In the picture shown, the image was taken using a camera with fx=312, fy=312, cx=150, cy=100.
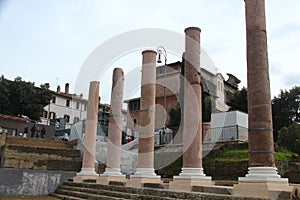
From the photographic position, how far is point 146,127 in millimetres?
13305

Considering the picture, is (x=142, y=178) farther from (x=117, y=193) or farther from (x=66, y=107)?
(x=66, y=107)

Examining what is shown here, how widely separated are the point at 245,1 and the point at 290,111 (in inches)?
936

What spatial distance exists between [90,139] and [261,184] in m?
11.7

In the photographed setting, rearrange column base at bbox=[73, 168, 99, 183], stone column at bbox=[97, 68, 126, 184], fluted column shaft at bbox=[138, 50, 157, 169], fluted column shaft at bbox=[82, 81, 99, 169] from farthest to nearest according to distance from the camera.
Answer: fluted column shaft at bbox=[82, 81, 99, 169], column base at bbox=[73, 168, 99, 183], stone column at bbox=[97, 68, 126, 184], fluted column shaft at bbox=[138, 50, 157, 169]

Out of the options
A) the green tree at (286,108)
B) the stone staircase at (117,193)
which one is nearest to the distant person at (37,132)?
the stone staircase at (117,193)

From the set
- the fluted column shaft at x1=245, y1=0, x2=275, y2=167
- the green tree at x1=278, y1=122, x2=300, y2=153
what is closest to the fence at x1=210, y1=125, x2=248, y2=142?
the green tree at x1=278, y1=122, x2=300, y2=153

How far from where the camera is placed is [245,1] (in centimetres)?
938

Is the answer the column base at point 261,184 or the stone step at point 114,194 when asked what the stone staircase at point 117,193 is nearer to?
A: the stone step at point 114,194

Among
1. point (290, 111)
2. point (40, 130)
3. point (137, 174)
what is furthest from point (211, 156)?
point (40, 130)

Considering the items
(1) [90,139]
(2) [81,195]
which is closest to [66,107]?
(1) [90,139]

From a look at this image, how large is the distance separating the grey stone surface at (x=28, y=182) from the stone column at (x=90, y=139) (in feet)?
3.89

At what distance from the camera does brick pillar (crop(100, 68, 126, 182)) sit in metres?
15.1

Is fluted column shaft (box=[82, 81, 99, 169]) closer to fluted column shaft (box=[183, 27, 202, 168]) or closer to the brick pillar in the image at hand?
the brick pillar

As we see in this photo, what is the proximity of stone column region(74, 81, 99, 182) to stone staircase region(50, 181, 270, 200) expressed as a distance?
0.93m
